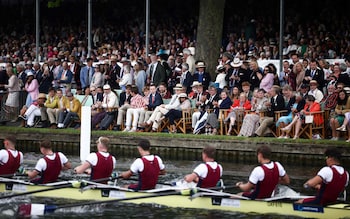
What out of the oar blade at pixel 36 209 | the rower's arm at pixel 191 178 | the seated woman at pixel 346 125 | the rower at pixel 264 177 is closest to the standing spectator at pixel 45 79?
the seated woman at pixel 346 125

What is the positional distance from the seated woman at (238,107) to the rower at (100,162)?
7285 mm

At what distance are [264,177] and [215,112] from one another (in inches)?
367

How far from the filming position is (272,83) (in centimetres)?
2606

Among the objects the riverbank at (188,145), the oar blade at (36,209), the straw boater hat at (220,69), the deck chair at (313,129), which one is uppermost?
the straw boater hat at (220,69)

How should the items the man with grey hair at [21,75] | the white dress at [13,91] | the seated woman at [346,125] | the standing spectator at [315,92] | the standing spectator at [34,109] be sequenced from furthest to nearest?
the man with grey hair at [21,75], the white dress at [13,91], the standing spectator at [34,109], the standing spectator at [315,92], the seated woman at [346,125]

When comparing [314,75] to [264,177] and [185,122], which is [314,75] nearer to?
[185,122]

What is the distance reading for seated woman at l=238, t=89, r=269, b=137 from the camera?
984 inches

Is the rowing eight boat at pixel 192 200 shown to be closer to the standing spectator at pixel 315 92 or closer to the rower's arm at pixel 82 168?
the rower's arm at pixel 82 168

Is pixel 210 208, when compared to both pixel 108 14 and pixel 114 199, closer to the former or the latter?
pixel 114 199

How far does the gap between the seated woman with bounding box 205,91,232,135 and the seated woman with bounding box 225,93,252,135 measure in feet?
0.62

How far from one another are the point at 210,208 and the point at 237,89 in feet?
29.3

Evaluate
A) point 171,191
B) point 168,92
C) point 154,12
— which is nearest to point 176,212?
point 171,191

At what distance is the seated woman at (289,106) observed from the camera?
2453cm

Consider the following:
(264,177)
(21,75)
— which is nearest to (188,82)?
(21,75)
